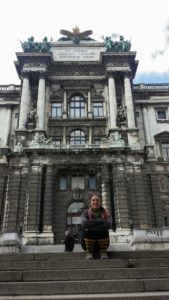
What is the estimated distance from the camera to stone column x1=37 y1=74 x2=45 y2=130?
3828 centimetres

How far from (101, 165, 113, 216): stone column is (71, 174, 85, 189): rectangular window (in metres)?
2.89

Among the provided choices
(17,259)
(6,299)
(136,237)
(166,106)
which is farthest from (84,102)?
(6,299)

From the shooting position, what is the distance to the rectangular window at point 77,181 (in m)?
35.7

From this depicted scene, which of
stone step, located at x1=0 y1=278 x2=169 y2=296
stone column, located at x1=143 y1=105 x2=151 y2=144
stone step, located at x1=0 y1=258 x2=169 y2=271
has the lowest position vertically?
stone step, located at x1=0 y1=278 x2=169 y2=296

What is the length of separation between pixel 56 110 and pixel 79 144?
7201 mm

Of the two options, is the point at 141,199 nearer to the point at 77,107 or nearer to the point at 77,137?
the point at 77,137

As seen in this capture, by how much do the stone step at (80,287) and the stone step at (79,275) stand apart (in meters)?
0.81

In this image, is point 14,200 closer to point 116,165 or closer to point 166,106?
point 116,165

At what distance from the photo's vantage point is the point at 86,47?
44.9 metres

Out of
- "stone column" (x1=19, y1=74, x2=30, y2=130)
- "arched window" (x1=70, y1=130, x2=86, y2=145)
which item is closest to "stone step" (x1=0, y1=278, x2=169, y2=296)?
"stone column" (x1=19, y1=74, x2=30, y2=130)

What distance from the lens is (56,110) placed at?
41.5 meters

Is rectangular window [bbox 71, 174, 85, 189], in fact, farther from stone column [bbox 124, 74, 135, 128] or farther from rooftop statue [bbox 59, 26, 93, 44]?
rooftop statue [bbox 59, 26, 93, 44]

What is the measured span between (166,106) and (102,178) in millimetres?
15488

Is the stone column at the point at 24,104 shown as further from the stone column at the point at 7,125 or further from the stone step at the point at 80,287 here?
the stone step at the point at 80,287
